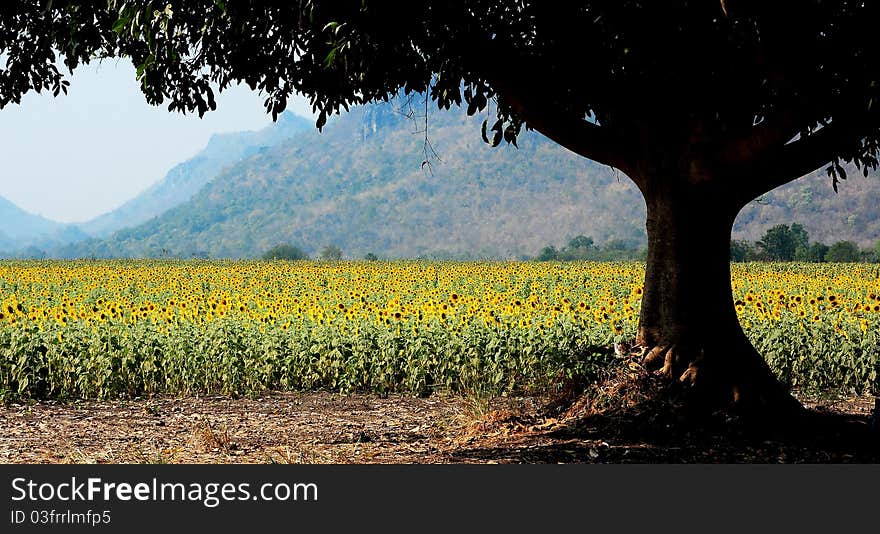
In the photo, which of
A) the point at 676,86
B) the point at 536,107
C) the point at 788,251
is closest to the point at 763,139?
the point at 676,86

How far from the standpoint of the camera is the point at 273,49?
9820mm

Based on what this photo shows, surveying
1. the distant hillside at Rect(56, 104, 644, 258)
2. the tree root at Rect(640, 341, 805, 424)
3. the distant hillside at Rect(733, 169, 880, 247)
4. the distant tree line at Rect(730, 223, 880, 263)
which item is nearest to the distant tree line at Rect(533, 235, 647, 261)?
the distant tree line at Rect(730, 223, 880, 263)

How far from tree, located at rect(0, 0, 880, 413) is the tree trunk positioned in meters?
0.01

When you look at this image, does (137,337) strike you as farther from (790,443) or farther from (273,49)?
(790,443)

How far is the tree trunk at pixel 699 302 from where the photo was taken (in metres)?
8.70

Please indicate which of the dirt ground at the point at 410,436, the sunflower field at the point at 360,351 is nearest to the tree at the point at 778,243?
the sunflower field at the point at 360,351

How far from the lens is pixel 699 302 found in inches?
346

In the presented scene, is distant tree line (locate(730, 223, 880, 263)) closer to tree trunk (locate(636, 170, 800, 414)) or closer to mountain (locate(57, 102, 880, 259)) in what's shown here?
tree trunk (locate(636, 170, 800, 414))

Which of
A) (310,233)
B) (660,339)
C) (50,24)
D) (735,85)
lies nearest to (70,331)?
(50,24)

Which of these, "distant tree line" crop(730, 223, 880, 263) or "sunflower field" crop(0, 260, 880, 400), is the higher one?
"distant tree line" crop(730, 223, 880, 263)

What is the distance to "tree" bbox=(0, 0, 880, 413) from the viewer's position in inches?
329

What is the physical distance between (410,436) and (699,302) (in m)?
2.71

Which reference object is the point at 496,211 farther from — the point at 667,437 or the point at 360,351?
the point at 667,437

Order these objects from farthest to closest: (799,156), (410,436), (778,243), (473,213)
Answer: (473,213) → (778,243) → (410,436) → (799,156)
